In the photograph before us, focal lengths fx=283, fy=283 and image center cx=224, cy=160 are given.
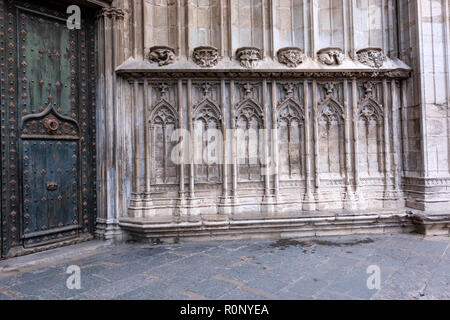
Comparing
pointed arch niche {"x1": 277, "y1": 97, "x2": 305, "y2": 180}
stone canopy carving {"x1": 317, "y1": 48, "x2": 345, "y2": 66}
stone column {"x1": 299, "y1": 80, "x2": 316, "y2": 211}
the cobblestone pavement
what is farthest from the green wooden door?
stone canopy carving {"x1": 317, "y1": 48, "x2": 345, "y2": 66}

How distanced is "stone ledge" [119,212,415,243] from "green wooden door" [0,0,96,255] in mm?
1131

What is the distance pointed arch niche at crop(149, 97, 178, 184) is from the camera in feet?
19.2

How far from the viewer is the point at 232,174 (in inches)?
236

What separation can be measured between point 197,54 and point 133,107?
67.4 inches

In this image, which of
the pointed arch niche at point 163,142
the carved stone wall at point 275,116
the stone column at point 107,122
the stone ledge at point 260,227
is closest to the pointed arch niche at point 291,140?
the carved stone wall at point 275,116

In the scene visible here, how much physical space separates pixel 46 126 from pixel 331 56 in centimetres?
582

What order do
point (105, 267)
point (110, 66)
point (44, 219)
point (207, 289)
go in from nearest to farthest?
point (207, 289)
point (105, 267)
point (44, 219)
point (110, 66)

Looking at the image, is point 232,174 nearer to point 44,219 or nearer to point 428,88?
point 44,219

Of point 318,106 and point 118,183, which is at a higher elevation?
point 318,106

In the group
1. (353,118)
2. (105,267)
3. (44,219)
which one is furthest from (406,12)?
(44,219)

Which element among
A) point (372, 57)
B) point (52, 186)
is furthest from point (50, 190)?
point (372, 57)

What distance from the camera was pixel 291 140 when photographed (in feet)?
20.4

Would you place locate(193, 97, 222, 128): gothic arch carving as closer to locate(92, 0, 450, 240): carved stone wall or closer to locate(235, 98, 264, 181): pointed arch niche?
locate(92, 0, 450, 240): carved stone wall

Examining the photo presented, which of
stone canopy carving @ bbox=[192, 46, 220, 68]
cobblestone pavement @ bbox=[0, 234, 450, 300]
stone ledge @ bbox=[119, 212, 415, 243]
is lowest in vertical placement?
cobblestone pavement @ bbox=[0, 234, 450, 300]
